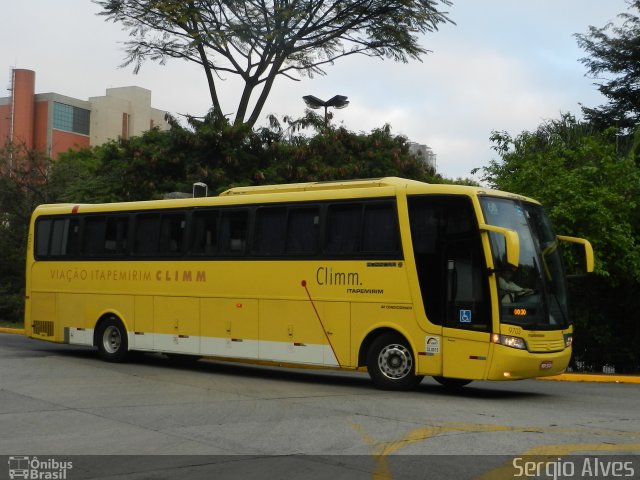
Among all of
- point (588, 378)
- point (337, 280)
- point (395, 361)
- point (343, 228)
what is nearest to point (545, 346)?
point (395, 361)

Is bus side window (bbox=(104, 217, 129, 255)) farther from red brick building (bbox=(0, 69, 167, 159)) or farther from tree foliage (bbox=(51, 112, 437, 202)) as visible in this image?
red brick building (bbox=(0, 69, 167, 159))

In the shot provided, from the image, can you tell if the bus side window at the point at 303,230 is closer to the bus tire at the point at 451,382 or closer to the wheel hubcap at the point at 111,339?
the bus tire at the point at 451,382

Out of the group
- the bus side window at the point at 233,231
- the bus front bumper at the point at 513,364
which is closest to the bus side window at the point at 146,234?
the bus side window at the point at 233,231

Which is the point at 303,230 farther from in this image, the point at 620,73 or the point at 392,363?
→ the point at 620,73

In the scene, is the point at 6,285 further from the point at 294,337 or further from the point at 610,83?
the point at 610,83

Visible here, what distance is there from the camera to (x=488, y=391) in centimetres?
1555

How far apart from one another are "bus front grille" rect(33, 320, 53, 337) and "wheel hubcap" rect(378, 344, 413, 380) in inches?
358

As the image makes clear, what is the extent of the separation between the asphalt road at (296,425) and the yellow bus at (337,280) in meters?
0.76

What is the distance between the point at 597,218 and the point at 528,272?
6.41 metres

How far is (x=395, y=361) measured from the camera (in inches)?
572

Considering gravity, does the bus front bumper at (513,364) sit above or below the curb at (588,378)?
above

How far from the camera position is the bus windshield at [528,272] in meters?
13.6

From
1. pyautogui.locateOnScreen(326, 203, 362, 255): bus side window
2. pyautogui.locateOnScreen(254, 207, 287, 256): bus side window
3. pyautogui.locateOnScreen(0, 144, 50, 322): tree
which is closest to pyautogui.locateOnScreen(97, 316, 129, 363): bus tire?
pyautogui.locateOnScreen(254, 207, 287, 256): bus side window

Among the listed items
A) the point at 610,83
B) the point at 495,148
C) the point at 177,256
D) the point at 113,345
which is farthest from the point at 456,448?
the point at 610,83
